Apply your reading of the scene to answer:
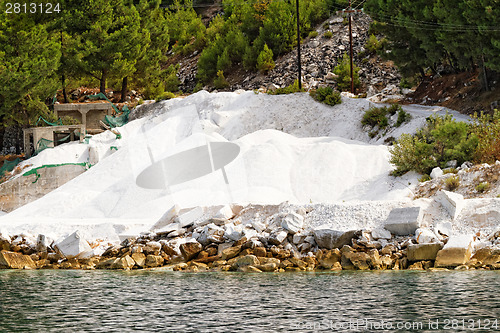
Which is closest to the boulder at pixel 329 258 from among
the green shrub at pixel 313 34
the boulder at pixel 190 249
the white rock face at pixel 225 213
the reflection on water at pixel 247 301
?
the reflection on water at pixel 247 301

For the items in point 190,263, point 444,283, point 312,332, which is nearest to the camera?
point 312,332

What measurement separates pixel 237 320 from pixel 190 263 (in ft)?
23.8

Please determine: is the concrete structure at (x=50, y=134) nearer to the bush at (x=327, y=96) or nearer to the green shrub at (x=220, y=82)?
the bush at (x=327, y=96)

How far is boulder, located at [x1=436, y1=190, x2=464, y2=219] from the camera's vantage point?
17.7 m

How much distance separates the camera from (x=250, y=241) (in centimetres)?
1753

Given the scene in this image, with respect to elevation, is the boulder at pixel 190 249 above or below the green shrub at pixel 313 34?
below

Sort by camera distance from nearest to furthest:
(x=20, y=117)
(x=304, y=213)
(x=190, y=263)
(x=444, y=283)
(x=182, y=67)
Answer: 1. (x=444, y=283)
2. (x=190, y=263)
3. (x=304, y=213)
4. (x=20, y=117)
5. (x=182, y=67)

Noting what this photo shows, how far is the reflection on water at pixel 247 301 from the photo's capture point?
1006 centimetres

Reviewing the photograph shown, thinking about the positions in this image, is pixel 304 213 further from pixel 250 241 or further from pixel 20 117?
pixel 20 117

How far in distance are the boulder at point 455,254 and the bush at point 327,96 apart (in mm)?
21120

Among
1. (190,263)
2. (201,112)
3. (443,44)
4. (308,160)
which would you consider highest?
(443,44)

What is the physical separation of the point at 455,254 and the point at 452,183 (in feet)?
18.5

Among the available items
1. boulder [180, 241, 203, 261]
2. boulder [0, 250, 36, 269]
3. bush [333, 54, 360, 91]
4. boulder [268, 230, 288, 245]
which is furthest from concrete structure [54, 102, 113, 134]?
boulder [268, 230, 288, 245]

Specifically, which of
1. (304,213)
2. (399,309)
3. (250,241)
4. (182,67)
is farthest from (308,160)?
(182,67)
